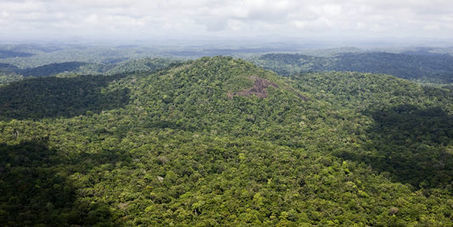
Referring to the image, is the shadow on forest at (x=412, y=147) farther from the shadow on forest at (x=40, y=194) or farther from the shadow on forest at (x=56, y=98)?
the shadow on forest at (x=56, y=98)

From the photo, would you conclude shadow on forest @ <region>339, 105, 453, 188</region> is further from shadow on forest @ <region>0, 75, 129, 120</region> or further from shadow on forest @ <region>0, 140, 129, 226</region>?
shadow on forest @ <region>0, 75, 129, 120</region>

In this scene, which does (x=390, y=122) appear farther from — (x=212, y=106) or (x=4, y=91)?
(x=4, y=91)

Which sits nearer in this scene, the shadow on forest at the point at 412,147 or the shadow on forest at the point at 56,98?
the shadow on forest at the point at 412,147

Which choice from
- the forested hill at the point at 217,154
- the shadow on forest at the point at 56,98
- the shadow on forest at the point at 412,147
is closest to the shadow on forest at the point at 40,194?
the forested hill at the point at 217,154

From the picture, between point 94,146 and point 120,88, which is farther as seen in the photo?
point 120,88

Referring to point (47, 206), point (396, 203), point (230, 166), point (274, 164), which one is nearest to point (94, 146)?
point (47, 206)

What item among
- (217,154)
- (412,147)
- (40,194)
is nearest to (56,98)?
(40,194)

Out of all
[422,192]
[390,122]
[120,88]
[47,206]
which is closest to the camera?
[47,206]

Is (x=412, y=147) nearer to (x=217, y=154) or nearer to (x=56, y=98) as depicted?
(x=217, y=154)
